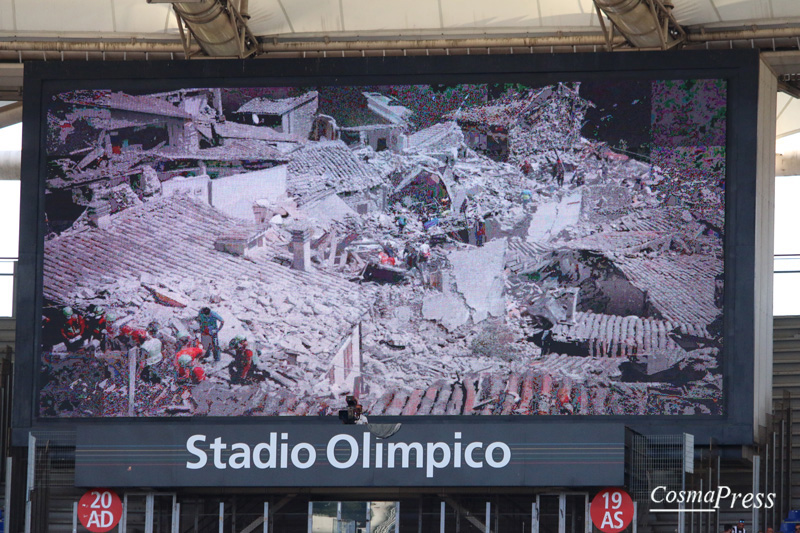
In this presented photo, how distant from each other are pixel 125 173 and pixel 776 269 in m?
14.7

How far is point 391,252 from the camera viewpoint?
21.5m

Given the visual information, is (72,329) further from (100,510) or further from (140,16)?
(140,16)

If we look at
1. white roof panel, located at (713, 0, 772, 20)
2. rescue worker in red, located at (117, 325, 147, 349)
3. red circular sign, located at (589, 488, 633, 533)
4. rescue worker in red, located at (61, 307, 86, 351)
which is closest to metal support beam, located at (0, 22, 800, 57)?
white roof panel, located at (713, 0, 772, 20)

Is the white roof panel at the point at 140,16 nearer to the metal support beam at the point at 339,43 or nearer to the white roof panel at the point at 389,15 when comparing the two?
the metal support beam at the point at 339,43

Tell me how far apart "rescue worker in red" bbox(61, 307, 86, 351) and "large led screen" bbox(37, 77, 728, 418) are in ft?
0.08

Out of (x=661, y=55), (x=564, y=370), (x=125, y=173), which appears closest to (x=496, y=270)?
(x=564, y=370)

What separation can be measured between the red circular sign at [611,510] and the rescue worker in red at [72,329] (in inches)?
345

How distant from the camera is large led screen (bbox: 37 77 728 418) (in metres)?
21.0

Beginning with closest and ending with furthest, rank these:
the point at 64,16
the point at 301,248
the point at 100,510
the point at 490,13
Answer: the point at 100,510 < the point at 301,248 < the point at 490,13 < the point at 64,16

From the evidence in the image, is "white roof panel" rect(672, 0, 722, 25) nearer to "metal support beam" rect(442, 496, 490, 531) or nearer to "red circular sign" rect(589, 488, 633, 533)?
"red circular sign" rect(589, 488, 633, 533)

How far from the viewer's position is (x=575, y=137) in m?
21.5

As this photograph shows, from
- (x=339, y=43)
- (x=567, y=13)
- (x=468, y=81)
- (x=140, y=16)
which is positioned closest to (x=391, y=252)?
(x=468, y=81)

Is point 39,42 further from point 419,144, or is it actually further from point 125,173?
point 419,144

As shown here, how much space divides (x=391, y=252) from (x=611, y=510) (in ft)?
17.7
